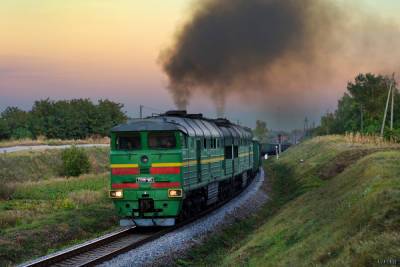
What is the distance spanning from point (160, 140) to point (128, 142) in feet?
3.97

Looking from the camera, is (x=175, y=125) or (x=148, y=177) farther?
(x=175, y=125)

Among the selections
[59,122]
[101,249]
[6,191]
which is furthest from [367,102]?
[101,249]

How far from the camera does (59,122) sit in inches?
3804

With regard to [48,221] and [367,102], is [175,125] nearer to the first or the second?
[48,221]

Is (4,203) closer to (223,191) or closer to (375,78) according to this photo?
(223,191)

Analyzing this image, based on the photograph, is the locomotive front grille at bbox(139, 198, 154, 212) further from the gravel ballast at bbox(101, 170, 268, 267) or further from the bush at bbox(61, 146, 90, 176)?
the bush at bbox(61, 146, 90, 176)

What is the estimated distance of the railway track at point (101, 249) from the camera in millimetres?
14477

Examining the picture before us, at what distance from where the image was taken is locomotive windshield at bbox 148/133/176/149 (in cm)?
1966

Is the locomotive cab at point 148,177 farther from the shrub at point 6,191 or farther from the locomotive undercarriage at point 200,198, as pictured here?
the shrub at point 6,191

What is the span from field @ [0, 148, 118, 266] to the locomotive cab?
230 centimetres

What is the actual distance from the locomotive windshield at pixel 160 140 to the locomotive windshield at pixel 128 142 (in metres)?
0.48

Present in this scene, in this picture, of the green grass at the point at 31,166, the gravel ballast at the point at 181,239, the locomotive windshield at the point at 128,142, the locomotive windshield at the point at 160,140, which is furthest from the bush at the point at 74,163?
the locomotive windshield at the point at 160,140

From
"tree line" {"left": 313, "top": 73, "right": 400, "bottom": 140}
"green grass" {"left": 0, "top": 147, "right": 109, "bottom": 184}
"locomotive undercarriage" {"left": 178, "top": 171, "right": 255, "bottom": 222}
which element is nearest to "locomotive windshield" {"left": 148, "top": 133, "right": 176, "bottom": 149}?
"locomotive undercarriage" {"left": 178, "top": 171, "right": 255, "bottom": 222}

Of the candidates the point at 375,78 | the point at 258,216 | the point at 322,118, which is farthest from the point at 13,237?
the point at 322,118
